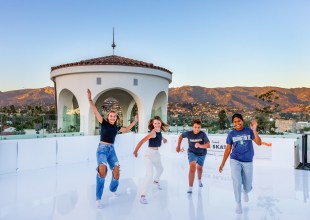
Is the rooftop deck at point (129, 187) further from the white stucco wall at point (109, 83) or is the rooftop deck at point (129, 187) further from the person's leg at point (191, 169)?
the white stucco wall at point (109, 83)

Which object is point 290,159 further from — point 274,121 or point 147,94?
point 147,94

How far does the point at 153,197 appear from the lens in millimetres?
6352

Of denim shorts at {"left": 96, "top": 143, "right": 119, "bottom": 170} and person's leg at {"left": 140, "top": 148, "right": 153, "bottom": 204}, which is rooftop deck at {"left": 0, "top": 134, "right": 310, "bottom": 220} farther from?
denim shorts at {"left": 96, "top": 143, "right": 119, "bottom": 170}

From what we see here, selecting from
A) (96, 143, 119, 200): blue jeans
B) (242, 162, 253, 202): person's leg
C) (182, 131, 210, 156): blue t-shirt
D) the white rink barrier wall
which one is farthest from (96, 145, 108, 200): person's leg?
the white rink barrier wall

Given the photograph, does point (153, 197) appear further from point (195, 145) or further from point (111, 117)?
point (111, 117)

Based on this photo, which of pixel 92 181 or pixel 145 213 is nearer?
pixel 145 213

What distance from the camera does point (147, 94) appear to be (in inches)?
757

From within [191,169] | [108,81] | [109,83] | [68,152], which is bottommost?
[68,152]

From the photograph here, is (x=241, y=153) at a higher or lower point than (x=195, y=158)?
higher

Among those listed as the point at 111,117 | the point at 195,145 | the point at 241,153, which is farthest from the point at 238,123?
the point at 111,117

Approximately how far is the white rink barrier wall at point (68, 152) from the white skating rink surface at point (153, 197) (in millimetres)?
551

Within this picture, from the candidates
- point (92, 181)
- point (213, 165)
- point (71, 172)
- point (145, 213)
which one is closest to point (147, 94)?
point (213, 165)

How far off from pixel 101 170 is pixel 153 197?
146 centimetres

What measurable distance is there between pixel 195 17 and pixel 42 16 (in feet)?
30.1
